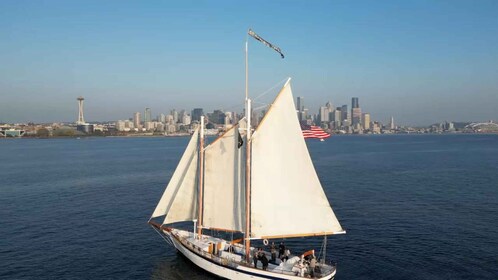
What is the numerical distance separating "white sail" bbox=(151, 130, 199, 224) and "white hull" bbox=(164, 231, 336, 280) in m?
2.67

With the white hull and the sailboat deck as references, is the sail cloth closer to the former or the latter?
the sailboat deck

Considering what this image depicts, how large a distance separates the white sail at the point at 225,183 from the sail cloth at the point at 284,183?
6.08 ft

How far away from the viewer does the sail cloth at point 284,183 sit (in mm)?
35844

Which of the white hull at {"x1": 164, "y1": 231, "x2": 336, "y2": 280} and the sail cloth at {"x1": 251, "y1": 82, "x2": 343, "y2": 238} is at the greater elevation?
the sail cloth at {"x1": 251, "y1": 82, "x2": 343, "y2": 238}

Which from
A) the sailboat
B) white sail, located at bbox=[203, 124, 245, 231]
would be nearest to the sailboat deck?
the sailboat

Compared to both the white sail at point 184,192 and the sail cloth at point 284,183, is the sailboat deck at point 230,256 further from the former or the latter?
the sail cloth at point 284,183

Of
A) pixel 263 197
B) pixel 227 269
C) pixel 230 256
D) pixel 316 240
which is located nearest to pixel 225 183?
pixel 263 197

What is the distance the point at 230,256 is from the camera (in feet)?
125

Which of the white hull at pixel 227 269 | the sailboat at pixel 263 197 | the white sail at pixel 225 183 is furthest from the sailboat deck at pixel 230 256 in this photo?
the white sail at pixel 225 183

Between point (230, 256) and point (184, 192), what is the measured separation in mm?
8113

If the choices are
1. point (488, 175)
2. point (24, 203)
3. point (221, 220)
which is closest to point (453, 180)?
point (488, 175)

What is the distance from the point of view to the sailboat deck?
33875mm

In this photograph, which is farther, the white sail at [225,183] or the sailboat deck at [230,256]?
the white sail at [225,183]

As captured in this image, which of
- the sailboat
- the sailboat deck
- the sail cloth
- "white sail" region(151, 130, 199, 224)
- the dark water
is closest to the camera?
the sailboat deck
